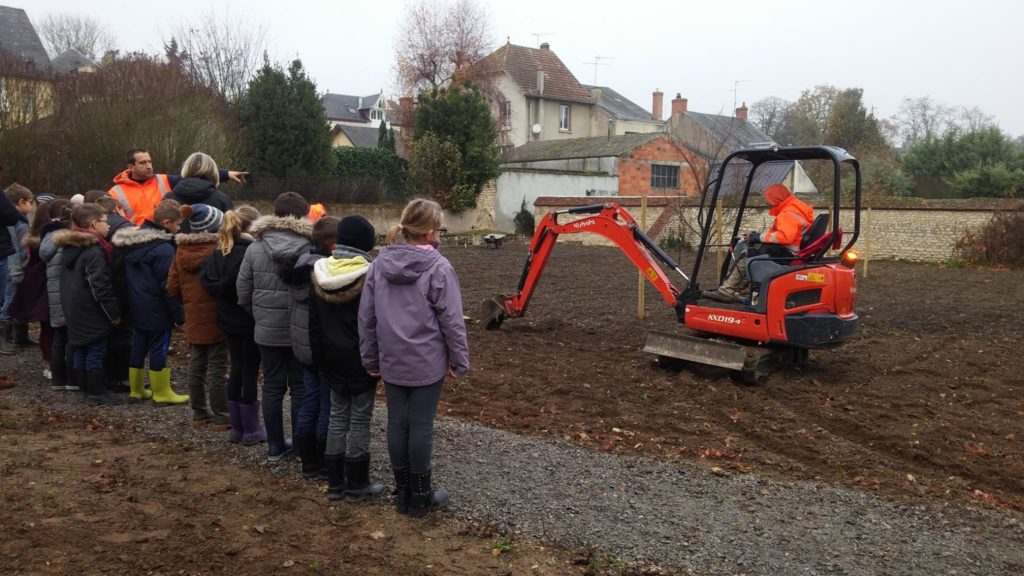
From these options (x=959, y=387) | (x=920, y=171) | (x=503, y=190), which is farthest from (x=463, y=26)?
(x=959, y=387)

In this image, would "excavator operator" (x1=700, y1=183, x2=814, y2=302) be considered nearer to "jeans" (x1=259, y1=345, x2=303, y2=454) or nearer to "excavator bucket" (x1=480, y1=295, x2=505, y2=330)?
"excavator bucket" (x1=480, y1=295, x2=505, y2=330)

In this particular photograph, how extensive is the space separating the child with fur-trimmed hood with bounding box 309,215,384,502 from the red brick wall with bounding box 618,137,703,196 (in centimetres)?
3392

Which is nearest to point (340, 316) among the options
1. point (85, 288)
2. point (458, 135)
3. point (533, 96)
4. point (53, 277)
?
point (85, 288)

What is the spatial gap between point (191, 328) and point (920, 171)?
34365mm

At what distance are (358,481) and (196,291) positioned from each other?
88.1 inches

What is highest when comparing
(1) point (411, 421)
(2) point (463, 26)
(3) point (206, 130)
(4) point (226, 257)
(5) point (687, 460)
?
(2) point (463, 26)

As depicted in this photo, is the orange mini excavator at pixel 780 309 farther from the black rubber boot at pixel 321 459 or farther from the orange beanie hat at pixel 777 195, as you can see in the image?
the black rubber boot at pixel 321 459

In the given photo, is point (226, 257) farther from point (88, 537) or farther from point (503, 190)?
point (503, 190)

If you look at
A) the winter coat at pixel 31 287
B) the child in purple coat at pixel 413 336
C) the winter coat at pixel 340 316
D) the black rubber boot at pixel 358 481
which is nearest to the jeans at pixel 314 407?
the winter coat at pixel 340 316

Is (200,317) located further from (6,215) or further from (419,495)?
(6,215)

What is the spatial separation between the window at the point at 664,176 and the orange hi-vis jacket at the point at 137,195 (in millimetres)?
33309

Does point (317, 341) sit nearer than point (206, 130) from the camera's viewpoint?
Yes

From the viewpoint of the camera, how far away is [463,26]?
4366cm

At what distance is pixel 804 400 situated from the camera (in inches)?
308
